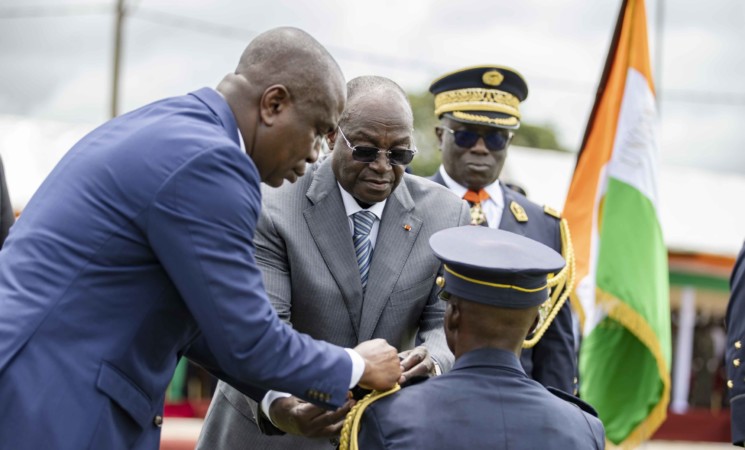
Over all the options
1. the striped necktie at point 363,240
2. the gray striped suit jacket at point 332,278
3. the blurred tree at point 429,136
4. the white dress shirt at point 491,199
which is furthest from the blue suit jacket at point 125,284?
the blurred tree at point 429,136

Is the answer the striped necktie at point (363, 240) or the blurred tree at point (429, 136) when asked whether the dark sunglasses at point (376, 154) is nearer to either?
the striped necktie at point (363, 240)

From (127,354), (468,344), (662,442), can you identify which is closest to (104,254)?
(127,354)

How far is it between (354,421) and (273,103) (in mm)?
966

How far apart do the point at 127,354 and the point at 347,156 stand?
1.25m

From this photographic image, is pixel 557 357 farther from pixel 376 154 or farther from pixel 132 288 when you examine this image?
pixel 132 288

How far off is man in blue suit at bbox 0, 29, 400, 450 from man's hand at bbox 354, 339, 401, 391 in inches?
4.2

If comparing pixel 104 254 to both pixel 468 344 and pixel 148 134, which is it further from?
pixel 468 344

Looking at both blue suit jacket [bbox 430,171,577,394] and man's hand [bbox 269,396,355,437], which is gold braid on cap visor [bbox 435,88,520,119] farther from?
man's hand [bbox 269,396,355,437]

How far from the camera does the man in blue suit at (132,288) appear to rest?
10.0 ft

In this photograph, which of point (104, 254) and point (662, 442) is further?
point (662, 442)

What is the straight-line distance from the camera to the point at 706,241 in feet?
64.2

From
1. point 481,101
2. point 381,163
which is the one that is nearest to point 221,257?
point 381,163

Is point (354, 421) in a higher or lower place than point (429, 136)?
higher

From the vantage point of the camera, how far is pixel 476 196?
586 cm
